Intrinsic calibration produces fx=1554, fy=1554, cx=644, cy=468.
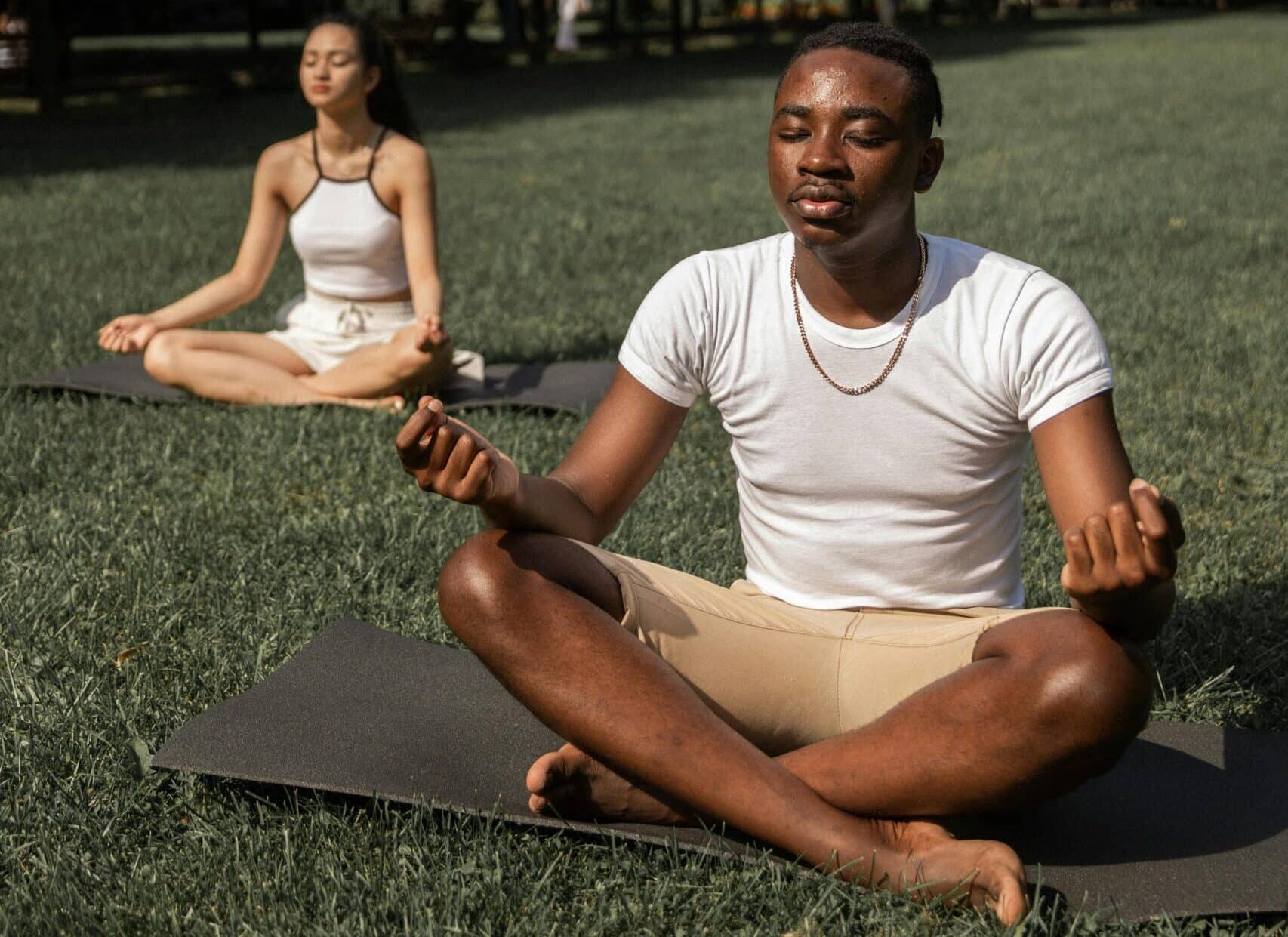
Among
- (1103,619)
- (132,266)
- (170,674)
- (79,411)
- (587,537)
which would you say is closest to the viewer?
(1103,619)

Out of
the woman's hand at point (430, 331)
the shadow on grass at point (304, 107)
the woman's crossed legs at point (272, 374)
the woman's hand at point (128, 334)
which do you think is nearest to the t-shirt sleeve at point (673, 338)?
the woman's hand at point (430, 331)

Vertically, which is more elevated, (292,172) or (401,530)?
(292,172)

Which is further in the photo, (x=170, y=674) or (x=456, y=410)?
(x=456, y=410)

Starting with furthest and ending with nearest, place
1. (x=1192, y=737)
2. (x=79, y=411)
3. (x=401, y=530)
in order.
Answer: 1. (x=79, y=411)
2. (x=401, y=530)
3. (x=1192, y=737)

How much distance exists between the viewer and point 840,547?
2883mm

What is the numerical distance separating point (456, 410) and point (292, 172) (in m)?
1.11

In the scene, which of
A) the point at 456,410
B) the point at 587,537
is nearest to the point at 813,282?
the point at 587,537

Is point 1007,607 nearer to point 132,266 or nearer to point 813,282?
point 813,282

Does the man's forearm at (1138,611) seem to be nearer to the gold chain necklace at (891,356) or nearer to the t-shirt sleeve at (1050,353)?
the t-shirt sleeve at (1050,353)

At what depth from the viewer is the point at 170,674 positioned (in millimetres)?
3525

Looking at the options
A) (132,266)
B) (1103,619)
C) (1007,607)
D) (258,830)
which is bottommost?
(132,266)

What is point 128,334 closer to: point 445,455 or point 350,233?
point 350,233

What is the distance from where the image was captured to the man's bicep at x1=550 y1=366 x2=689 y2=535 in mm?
2965

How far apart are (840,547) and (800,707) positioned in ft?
0.99
